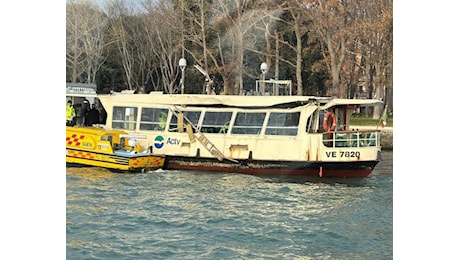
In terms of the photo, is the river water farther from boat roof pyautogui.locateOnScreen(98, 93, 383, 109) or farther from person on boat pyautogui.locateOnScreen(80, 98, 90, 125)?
boat roof pyautogui.locateOnScreen(98, 93, 383, 109)

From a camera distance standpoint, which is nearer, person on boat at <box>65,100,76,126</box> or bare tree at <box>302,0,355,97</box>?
bare tree at <box>302,0,355,97</box>

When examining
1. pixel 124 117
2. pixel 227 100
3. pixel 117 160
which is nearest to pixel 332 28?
pixel 227 100

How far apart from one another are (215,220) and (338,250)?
0.67 m

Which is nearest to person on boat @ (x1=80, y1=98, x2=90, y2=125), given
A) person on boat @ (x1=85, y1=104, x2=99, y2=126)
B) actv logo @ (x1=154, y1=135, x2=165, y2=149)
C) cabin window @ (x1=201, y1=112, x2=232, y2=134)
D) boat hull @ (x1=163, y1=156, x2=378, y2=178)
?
person on boat @ (x1=85, y1=104, x2=99, y2=126)

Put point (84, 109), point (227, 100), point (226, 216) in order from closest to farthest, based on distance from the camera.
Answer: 1. point (226, 216)
2. point (227, 100)
3. point (84, 109)

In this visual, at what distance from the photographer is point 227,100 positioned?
448 cm

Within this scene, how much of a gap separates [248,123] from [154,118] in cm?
55

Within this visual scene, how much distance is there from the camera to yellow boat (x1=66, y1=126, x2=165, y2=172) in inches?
179

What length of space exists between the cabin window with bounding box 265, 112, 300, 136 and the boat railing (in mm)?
176

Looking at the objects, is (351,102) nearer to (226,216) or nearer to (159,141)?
(226,216)

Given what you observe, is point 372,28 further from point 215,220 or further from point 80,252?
point 80,252

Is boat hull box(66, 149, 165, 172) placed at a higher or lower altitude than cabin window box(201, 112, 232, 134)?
lower

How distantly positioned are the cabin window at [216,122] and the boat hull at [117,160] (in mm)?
310
